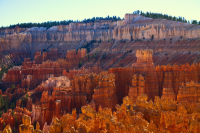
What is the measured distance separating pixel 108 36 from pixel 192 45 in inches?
1763

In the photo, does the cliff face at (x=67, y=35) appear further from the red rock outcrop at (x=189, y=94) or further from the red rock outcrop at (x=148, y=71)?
the red rock outcrop at (x=189, y=94)

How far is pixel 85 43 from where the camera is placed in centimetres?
11362

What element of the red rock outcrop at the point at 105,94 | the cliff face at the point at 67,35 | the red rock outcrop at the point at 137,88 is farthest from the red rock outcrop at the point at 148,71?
the cliff face at the point at 67,35

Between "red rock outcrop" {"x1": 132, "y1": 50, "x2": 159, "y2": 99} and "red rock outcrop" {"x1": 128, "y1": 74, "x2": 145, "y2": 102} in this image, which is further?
"red rock outcrop" {"x1": 132, "y1": 50, "x2": 159, "y2": 99}

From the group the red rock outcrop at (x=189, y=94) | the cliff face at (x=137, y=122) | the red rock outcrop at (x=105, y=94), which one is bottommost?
the red rock outcrop at (x=105, y=94)

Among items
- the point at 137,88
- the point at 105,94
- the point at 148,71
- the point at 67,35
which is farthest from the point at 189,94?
the point at 67,35

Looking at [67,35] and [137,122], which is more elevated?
[67,35]

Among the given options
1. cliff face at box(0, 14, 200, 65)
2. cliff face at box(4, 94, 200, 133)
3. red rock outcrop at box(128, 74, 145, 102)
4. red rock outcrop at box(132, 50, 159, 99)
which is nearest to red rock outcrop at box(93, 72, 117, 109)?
red rock outcrop at box(128, 74, 145, 102)

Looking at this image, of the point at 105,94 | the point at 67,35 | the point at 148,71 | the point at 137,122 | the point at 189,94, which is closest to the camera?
the point at 137,122

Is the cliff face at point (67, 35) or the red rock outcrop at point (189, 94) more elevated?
the cliff face at point (67, 35)

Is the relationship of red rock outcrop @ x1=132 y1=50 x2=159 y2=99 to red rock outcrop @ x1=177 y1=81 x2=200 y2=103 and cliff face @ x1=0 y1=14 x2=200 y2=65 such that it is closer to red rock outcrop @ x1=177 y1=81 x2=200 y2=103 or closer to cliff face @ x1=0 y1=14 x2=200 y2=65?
red rock outcrop @ x1=177 y1=81 x2=200 y2=103

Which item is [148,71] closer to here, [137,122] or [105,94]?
[105,94]

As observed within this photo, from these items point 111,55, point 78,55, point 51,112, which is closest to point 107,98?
point 51,112

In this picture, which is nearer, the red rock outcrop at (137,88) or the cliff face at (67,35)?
the red rock outcrop at (137,88)
